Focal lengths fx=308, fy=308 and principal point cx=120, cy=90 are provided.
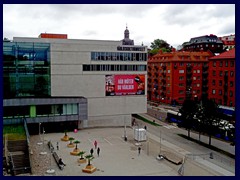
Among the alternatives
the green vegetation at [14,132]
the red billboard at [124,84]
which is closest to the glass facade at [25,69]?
the green vegetation at [14,132]

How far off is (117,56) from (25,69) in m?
14.1

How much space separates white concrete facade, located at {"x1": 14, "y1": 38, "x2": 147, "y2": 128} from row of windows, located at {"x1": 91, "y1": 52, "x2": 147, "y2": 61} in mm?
487

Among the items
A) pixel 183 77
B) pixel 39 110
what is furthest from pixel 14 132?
pixel 183 77

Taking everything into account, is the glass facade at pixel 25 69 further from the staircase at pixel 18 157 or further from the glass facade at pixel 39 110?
the staircase at pixel 18 157

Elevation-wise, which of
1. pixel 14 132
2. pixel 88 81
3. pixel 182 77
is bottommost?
pixel 14 132

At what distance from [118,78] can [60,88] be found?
9.18 meters

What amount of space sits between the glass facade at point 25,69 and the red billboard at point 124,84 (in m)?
9.75

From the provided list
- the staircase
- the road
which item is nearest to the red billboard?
the road

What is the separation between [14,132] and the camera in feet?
119

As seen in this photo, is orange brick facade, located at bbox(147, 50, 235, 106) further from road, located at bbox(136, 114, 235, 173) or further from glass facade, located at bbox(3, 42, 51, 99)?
glass facade, located at bbox(3, 42, 51, 99)

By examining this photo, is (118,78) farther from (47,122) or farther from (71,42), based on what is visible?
(47,122)

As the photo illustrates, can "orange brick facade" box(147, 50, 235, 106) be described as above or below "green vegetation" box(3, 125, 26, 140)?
above

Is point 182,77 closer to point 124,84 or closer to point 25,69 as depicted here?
point 124,84

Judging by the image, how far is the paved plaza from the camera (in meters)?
26.8
